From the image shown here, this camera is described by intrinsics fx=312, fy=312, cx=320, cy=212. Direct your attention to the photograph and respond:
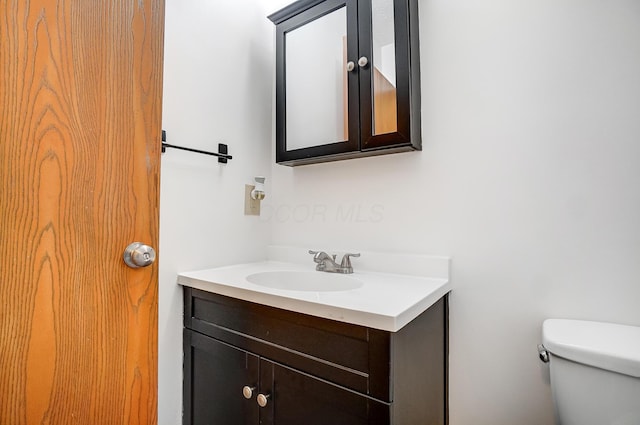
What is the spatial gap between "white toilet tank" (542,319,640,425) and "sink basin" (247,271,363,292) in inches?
25.2

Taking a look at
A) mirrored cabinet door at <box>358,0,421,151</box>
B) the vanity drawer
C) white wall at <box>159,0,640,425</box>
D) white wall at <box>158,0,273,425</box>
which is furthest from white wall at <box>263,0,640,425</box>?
white wall at <box>158,0,273,425</box>

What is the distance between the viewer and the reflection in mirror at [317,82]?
4.23ft

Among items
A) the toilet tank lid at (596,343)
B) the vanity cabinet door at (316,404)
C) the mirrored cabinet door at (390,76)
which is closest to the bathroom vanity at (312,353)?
the vanity cabinet door at (316,404)

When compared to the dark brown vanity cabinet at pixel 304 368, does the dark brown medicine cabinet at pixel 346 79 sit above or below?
above

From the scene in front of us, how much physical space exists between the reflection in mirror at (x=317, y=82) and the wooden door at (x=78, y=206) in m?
0.75

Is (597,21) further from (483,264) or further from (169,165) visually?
(169,165)

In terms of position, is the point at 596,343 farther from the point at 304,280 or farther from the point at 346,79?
the point at 346,79

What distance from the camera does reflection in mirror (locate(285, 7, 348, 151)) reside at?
1290 millimetres

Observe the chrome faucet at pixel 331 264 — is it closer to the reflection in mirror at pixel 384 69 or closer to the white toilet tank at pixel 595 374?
the reflection in mirror at pixel 384 69

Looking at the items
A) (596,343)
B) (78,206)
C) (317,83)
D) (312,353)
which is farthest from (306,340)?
(317,83)

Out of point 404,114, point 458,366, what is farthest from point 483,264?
point 404,114

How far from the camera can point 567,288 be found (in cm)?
95

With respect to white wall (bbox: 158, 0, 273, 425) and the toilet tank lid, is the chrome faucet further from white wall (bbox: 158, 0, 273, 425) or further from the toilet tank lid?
the toilet tank lid

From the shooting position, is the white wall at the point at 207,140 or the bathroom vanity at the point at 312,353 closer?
the bathroom vanity at the point at 312,353
